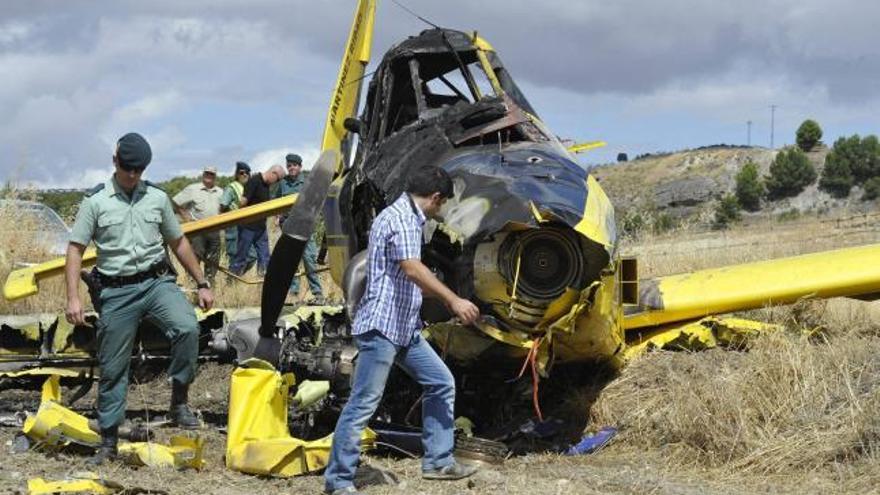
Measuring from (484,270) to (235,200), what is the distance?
9.00 m

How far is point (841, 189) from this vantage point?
2729 inches

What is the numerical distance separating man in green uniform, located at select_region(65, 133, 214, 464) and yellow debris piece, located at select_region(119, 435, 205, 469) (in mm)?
182

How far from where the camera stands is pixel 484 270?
6.85 meters

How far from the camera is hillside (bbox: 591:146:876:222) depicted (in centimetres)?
6988

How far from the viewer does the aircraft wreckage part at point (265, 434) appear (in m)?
6.63

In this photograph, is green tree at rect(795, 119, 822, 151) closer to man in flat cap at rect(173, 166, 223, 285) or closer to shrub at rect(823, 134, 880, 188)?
shrub at rect(823, 134, 880, 188)

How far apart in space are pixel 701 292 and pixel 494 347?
296 centimetres

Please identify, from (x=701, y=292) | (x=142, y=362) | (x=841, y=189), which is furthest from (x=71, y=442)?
(x=841, y=189)

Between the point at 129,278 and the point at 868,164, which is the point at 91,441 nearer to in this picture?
the point at 129,278

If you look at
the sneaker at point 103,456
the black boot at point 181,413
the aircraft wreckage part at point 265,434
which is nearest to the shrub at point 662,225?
the black boot at point 181,413

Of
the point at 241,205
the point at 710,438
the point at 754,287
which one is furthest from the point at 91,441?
the point at 241,205

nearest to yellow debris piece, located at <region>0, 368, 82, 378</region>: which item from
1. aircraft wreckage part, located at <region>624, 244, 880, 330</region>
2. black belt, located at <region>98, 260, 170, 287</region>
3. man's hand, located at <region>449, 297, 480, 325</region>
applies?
black belt, located at <region>98, 260, 170, 287</region>

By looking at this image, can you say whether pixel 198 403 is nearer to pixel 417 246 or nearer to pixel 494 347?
pixel 494 347

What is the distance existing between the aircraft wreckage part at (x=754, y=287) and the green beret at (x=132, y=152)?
3991 millimetres
